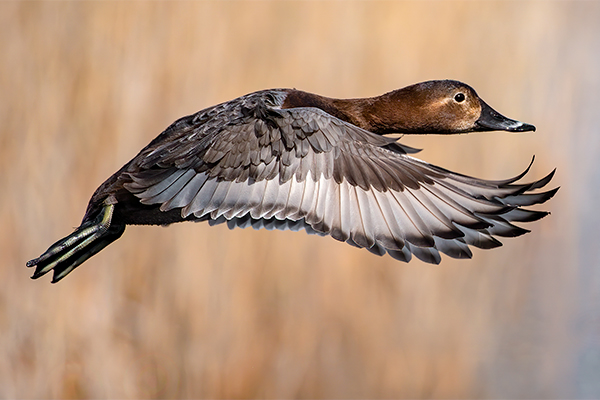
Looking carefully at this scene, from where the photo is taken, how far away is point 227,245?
2.95 metres

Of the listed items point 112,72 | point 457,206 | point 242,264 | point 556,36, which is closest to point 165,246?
point 242,264

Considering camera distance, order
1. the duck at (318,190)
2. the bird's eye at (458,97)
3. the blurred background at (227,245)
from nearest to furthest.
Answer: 1. the duck at (318,190)
2. the bird's eye at (458,97)
3. the blurred background at (227,245)

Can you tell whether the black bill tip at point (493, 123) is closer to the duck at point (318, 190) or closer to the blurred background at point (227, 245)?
the duck at point (318, 190)

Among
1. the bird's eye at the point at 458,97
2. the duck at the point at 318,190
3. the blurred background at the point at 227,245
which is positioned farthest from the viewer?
the blurred background at the point at 227,245

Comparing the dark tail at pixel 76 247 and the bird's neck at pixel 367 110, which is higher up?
the bird's neck at pixel 367 110

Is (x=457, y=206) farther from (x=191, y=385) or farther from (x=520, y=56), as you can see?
(x=520, y=56)

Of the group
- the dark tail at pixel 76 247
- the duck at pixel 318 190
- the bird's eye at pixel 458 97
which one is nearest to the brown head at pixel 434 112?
the bird's eye at pixel 458 97

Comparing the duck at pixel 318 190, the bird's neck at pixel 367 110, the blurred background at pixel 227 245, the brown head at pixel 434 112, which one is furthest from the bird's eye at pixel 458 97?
the blurred background at pixel 227 245

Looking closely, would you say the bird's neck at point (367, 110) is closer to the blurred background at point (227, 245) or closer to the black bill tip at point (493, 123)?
the black bill tip at point (493, 123)

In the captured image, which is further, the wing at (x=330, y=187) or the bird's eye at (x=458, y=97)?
the bird's eye at (x=458, y=97)

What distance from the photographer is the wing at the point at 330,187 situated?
5.11ft

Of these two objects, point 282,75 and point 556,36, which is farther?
point 556,36

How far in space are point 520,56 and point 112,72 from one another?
231 cm

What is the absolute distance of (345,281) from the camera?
9.98ft
